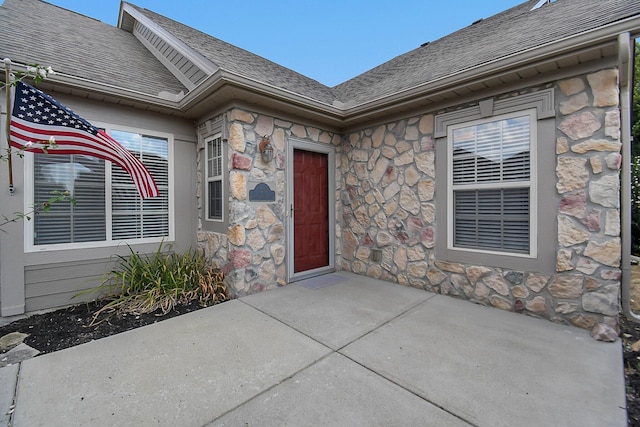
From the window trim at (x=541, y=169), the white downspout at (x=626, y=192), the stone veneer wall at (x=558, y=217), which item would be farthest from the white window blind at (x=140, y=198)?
the white downspout at (x=626, y=192)

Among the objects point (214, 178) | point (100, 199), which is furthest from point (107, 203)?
point (214, 178)

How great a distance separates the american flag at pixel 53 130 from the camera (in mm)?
2805

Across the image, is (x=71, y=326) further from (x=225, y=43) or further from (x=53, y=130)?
(x=225, y=43)

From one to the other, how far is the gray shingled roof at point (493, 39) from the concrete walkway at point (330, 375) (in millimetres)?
3006

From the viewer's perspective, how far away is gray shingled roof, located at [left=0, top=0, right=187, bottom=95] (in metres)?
3.72

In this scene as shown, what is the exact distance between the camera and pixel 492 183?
11.5 feet

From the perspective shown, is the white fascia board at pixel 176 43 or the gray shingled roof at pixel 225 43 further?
the white fascia board at pixel 176 43

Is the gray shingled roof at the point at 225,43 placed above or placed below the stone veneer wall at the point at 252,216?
above

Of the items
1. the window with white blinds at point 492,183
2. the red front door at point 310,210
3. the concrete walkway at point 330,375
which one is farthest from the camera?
the red front door at point 310,210

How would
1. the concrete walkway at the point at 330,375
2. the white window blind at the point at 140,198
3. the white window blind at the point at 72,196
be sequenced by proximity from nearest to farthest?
the concrete walkway at the point at 330,375 → the white window blind at the point at 72,196 → the white window blind at the point at 140,198

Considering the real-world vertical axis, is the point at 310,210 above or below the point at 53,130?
below

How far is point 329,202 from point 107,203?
11.1ft

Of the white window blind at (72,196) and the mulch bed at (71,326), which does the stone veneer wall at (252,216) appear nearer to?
the mulch bed at (71,326)

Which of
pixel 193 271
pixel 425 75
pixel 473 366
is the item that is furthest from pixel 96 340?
pixel 425 75
